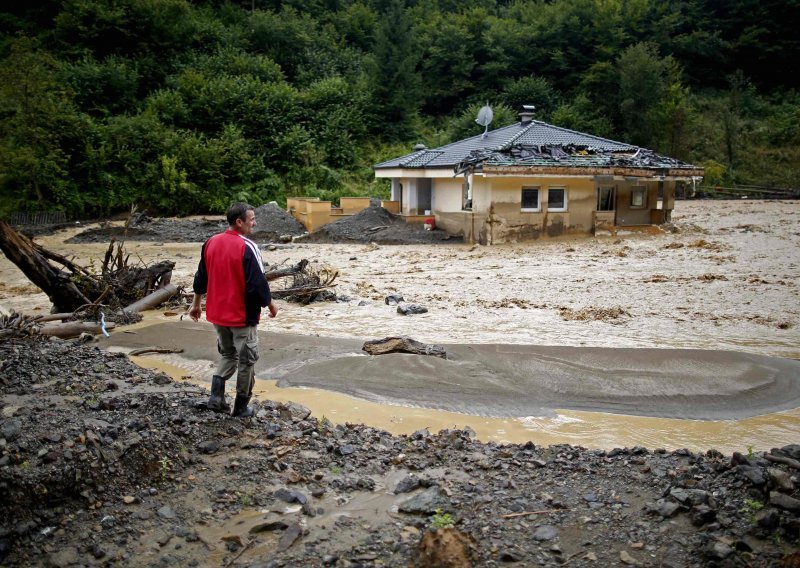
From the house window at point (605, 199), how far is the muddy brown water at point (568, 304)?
1.70 m

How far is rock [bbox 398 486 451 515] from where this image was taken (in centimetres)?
416

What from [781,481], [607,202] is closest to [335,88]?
[607,202]

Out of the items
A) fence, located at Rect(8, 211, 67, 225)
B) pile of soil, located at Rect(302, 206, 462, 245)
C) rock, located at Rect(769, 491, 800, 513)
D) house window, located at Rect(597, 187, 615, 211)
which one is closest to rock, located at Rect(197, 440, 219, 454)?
rock, located at Rect(769, 491, 800, 513)

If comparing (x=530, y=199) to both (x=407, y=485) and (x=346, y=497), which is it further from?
(x=346, y=497)

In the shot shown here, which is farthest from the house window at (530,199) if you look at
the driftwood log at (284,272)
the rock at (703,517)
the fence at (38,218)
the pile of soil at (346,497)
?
the fence at (38,218)

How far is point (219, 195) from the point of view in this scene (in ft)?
104

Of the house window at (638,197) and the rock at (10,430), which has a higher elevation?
the house window at (638,197)

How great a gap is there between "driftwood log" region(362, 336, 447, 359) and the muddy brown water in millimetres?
1235

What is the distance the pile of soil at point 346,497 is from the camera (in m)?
3.69

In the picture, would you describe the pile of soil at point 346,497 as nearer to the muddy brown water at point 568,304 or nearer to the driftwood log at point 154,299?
the muddy brown water at point 568,304

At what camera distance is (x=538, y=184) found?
21812mm

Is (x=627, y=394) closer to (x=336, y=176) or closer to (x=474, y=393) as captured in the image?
(x=474, y=393)

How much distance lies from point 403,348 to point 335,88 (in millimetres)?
33704

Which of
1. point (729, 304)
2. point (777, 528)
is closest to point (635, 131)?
point (729, 304)
